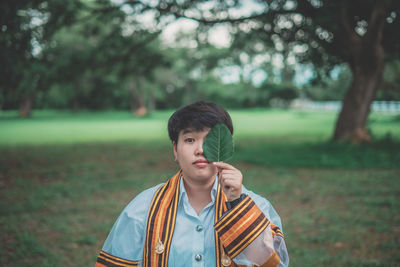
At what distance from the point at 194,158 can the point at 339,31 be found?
979 cm

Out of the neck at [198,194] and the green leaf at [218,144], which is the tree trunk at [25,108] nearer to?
the neck at [198,194]

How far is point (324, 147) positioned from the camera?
1043 cm

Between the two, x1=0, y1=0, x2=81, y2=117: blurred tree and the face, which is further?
x1=0, y1=0, x2=81, y2=117: blurred tree

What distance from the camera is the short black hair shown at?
5.03 ft

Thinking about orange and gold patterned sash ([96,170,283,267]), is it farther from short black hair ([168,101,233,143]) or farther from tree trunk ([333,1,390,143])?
tree trunk ([333,1,390,143])

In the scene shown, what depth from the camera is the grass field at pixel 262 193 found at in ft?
12.1

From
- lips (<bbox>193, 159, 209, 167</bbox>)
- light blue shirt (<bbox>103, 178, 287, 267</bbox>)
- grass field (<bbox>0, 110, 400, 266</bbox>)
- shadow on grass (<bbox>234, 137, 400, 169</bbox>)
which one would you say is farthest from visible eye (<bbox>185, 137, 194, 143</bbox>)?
shadow on grass (<bbox>234, 137, 400, 169</bbox>)

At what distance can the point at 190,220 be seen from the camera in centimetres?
152

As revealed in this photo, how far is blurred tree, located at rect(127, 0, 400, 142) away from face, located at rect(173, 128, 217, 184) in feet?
26.7

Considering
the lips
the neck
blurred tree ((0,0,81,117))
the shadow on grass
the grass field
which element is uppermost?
blurred tree ((0,0,81,117))

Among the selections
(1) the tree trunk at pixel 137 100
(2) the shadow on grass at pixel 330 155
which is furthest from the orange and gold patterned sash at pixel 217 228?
(1) the tree trunk at pixel 137 100

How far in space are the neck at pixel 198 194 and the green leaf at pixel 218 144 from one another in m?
0.28

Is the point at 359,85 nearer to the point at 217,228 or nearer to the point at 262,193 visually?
the point at 262,193

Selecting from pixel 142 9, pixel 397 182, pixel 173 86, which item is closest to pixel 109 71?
pixel 142 9
